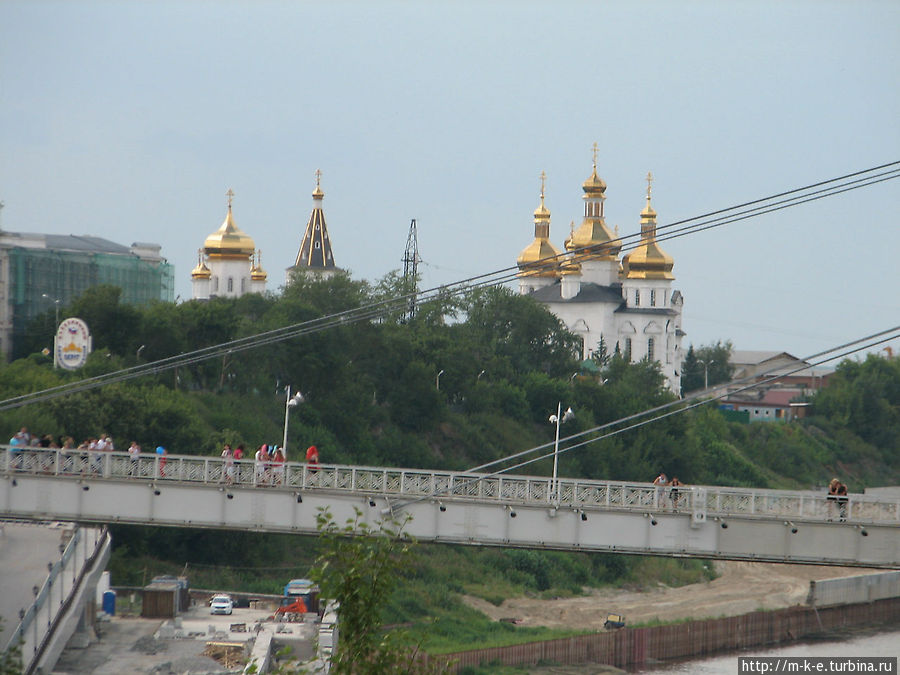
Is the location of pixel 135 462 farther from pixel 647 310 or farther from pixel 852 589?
pixel 647 310

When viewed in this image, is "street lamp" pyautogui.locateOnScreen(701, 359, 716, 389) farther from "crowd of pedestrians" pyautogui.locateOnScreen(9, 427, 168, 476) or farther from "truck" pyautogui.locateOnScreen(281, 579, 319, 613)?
"crowd of pedestrians" pyautogui.locateOnScreen(9, 427, 168, 476)

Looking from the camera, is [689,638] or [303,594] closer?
[303,594]

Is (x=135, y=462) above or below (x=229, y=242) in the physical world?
below

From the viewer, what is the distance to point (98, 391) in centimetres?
4522

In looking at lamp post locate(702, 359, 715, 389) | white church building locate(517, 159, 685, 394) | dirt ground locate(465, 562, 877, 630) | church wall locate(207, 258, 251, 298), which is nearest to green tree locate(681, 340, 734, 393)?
lamp post locate(702, 359, 715, 389)

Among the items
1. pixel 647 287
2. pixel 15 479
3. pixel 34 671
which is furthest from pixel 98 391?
pixel 647 287

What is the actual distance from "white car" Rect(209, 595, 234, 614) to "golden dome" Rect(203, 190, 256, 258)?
200ft

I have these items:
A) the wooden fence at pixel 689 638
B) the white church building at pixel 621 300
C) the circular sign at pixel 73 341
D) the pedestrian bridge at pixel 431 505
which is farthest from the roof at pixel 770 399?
the pedestrian bridge at pixel 431 505

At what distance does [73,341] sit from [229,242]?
46.9 m

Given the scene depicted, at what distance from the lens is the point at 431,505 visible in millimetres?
31484

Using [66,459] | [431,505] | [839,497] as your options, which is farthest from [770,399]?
[66,459]

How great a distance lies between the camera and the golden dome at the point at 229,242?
97.8m

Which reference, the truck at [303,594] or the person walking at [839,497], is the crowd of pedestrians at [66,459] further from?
the person walking at [839,497]

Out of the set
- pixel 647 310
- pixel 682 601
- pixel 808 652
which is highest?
pixel 647 310
